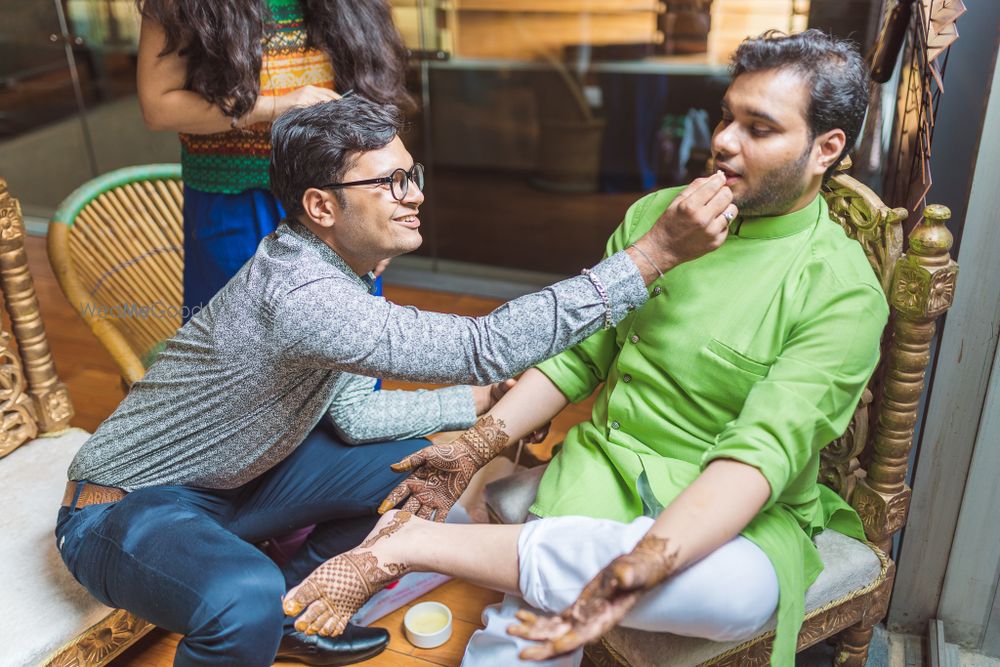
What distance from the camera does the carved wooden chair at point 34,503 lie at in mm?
1522

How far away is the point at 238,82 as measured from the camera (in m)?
1.74

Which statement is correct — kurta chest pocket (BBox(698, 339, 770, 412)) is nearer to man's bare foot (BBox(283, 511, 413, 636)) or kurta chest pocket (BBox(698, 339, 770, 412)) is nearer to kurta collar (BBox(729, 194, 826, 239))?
kurta collar (BBox(729, 194, 826, 239))

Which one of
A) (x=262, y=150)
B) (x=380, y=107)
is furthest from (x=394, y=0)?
(x=380, y=107)

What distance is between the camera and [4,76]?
4492 millimetres

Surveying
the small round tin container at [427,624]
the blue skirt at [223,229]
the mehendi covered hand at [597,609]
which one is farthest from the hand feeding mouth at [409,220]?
the small round tin container at [427,624]

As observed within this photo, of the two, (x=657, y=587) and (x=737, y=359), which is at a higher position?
(x=737, y=359)

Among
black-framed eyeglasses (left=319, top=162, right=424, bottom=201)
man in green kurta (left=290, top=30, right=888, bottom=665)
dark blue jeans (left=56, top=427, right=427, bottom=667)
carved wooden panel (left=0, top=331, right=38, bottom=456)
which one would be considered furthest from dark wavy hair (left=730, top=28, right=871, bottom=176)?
carved wooden panel (left=0, top=331, right=38, bottom=456)

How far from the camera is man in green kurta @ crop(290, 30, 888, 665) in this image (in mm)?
1270

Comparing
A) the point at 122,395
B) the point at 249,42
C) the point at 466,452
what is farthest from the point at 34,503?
the point at 122,395

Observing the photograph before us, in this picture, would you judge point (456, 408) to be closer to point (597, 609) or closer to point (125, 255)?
point (597, 609)

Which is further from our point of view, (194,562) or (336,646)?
(336,646)

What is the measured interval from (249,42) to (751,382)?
1.13m

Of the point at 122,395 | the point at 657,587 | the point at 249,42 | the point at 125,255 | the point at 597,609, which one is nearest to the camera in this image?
the point at 597,609

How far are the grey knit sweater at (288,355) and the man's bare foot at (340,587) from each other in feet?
0.91
